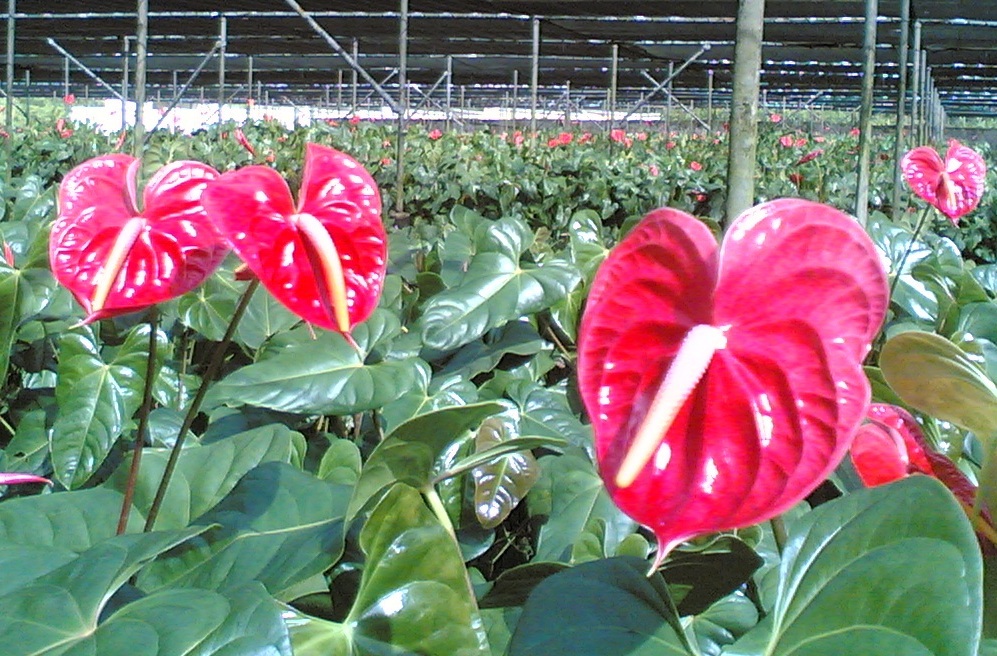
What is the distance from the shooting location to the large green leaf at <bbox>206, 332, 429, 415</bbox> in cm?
100

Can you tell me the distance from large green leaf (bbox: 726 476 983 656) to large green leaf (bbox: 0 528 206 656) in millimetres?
267

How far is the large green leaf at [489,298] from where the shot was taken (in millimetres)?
1206

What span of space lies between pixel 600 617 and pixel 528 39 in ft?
43.8

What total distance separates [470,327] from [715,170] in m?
4.61

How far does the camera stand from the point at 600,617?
48cm

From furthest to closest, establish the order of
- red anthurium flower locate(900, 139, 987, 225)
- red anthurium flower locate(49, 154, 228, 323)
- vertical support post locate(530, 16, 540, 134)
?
vertical support post locate(530, 16, 540, 134) < red anthurium flower locate(900, 139, 987, 225) < red anthurium flower locate(49, 154, 228, 323)

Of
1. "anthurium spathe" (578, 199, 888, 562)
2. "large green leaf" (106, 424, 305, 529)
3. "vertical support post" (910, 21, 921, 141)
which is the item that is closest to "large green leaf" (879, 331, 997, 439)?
"anthurium spathe" (578, 199, 888, 562)

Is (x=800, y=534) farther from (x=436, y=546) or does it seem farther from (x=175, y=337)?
(x=175, y=337)

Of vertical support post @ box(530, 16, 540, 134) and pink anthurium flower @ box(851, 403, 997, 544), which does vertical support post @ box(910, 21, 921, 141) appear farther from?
pink anthurium flower @ box(851, 403, 997, 544)

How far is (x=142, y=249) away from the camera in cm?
64

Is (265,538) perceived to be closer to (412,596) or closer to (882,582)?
(412,596)

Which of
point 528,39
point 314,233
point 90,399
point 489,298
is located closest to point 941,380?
point 314,233

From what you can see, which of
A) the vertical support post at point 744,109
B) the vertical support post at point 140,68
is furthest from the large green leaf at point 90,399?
the vertical support post at point 140,68

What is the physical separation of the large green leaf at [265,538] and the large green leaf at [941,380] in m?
0.31
